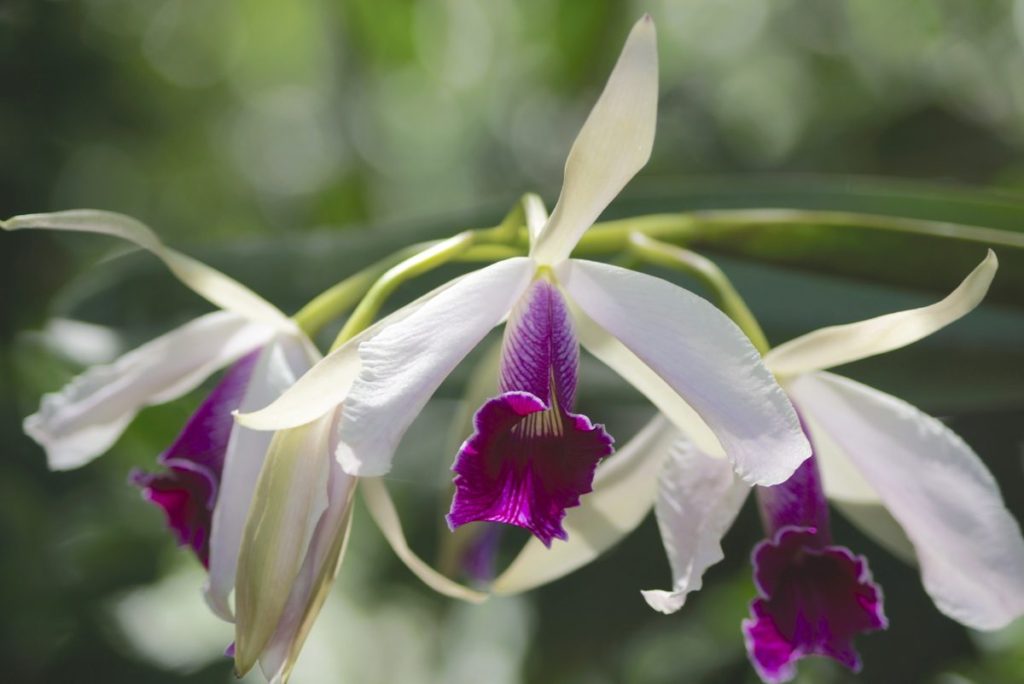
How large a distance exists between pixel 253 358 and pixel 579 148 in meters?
0.37

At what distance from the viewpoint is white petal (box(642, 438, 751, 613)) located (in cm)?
85

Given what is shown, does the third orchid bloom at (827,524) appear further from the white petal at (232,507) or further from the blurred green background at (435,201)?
the white petal at (232,507)

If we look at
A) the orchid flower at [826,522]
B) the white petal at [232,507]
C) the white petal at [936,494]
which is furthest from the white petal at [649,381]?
the white petal at [232,507]

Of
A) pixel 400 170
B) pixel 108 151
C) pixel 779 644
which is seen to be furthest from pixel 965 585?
pixel 108 151

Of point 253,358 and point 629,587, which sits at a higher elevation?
point 253,358

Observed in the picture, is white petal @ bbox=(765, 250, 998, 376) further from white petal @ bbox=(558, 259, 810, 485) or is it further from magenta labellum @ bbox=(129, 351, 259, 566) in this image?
magenta labellum @ bbox=(129, 351, 259, 566)

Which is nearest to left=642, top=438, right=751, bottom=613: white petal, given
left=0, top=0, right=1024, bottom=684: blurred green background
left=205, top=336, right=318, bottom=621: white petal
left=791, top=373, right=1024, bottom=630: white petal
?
left=791, top=373, right=1024, bottom=630: white petal

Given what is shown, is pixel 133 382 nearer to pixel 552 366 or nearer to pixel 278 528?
pixel 278 528

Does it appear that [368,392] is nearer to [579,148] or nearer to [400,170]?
[579,148]

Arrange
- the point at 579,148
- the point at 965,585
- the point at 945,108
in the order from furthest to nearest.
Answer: the point at 945,108
the point at 965,585
the point at 579,148

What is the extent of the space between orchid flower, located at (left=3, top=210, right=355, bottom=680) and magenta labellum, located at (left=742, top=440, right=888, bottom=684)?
0.35 metres

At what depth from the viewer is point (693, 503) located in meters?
0.87

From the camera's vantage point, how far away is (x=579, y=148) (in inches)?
27.7

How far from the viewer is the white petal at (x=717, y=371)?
2.35 feet
